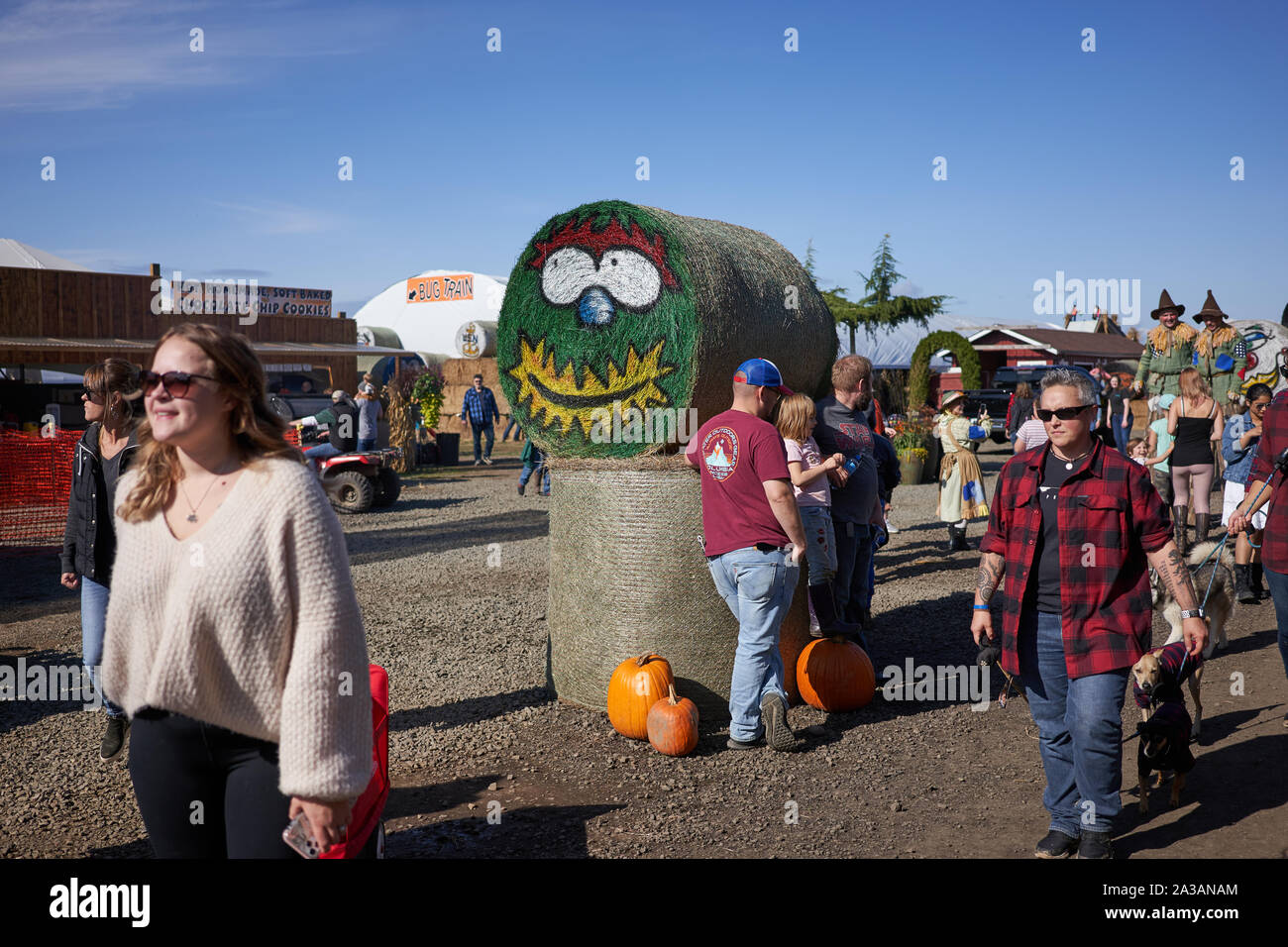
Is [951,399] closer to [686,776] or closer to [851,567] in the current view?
[851,567]

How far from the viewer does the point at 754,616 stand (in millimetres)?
5223

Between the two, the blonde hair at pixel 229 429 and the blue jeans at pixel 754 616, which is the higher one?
the blonde hair at pixel 229 429

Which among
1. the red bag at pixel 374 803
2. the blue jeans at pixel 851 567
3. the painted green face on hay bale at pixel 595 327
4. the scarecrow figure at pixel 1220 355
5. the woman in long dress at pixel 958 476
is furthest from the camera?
the scarecrow figure at pixel 1220 355

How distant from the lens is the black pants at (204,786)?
93.1 inches

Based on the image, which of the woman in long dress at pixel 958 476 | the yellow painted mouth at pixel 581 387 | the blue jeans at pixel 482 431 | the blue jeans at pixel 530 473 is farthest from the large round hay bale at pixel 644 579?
the blue jeans at pixel 482 431

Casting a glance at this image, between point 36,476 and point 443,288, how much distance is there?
3309 cm

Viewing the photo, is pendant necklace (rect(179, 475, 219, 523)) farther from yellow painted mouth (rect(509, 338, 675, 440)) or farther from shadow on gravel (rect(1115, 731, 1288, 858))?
shadow on gravel (rect(1115, 731, 1288, 858))

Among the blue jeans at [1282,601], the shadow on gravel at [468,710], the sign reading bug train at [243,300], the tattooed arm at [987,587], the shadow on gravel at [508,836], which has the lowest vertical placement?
the shadow on gravel at [508,836]

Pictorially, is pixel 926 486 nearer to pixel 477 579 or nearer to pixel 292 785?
pixel 477 579

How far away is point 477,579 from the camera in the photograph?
9.93 m

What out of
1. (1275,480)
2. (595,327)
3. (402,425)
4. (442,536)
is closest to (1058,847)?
(1275,480)

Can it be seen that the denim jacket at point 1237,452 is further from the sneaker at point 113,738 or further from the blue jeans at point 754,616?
the sneaker at point 113,738

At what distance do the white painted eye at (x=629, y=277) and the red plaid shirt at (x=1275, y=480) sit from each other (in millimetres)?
3268
